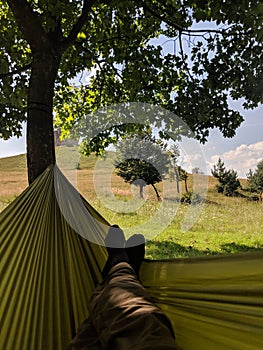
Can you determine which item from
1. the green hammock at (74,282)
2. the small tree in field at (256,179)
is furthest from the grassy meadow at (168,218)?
the small tree in field at (256,179)

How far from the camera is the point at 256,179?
13.1 metres

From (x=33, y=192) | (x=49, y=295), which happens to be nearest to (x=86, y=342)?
(x=49, y=295)

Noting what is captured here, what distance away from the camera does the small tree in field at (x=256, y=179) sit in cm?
1273

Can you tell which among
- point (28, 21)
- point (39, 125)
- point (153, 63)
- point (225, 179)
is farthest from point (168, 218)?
point (225, 179)

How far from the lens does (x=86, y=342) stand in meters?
1.14

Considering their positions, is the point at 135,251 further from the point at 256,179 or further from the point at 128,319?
the point at 256,179

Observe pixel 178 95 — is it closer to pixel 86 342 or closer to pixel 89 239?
pixel 89 239

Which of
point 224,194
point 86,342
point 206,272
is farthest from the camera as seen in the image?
point 224,194

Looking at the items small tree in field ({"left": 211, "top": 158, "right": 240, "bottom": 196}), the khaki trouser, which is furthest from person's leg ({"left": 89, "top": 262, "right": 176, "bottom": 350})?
small tree in field ({"left": 211, "top": 158, "right": 240, "bottom": 196})

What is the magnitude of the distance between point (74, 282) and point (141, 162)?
478cm

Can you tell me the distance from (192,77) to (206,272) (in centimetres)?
328

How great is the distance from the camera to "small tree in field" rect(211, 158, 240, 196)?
12773mm

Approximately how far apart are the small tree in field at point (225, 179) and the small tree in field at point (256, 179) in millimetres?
513

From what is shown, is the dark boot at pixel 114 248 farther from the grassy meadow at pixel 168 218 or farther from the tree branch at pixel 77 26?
the tree branch at pixel 77 26
